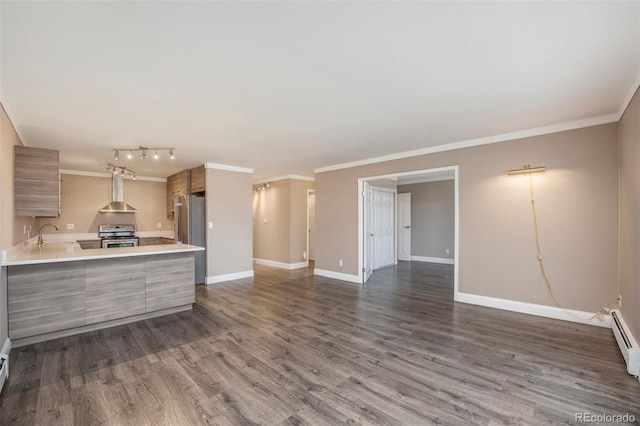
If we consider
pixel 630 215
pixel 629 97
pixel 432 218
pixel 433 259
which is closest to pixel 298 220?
pixel 432 218

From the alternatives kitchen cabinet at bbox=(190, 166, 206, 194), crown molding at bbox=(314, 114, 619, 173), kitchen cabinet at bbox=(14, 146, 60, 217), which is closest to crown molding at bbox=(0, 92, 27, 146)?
kitchen cabinet at bbox=(14, 146, 60, 217)

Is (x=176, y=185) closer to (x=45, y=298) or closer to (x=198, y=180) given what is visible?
(x=198, y=180)

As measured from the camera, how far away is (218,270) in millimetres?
5977

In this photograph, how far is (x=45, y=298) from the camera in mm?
3078

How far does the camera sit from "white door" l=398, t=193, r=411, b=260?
8797 millimetres

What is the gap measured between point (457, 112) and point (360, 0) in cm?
213

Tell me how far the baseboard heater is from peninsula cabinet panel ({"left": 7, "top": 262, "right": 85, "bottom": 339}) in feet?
18.4

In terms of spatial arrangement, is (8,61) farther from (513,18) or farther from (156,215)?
(156,215)

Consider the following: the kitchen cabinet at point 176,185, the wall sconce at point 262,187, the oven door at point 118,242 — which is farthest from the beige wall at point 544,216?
the oven door at point 118,242

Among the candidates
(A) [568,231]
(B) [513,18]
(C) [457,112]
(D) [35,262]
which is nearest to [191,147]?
(D) [35,262]

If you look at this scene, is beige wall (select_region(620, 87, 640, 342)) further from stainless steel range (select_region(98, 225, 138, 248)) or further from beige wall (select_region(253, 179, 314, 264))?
stainless steel range (select_region(98, 225, 138, 248))

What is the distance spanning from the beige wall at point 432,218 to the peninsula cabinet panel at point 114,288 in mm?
7447

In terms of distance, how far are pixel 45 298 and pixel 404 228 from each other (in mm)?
8202

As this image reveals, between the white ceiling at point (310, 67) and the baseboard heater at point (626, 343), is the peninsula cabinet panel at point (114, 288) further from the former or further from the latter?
the baseboard heater at point (626, 343)
